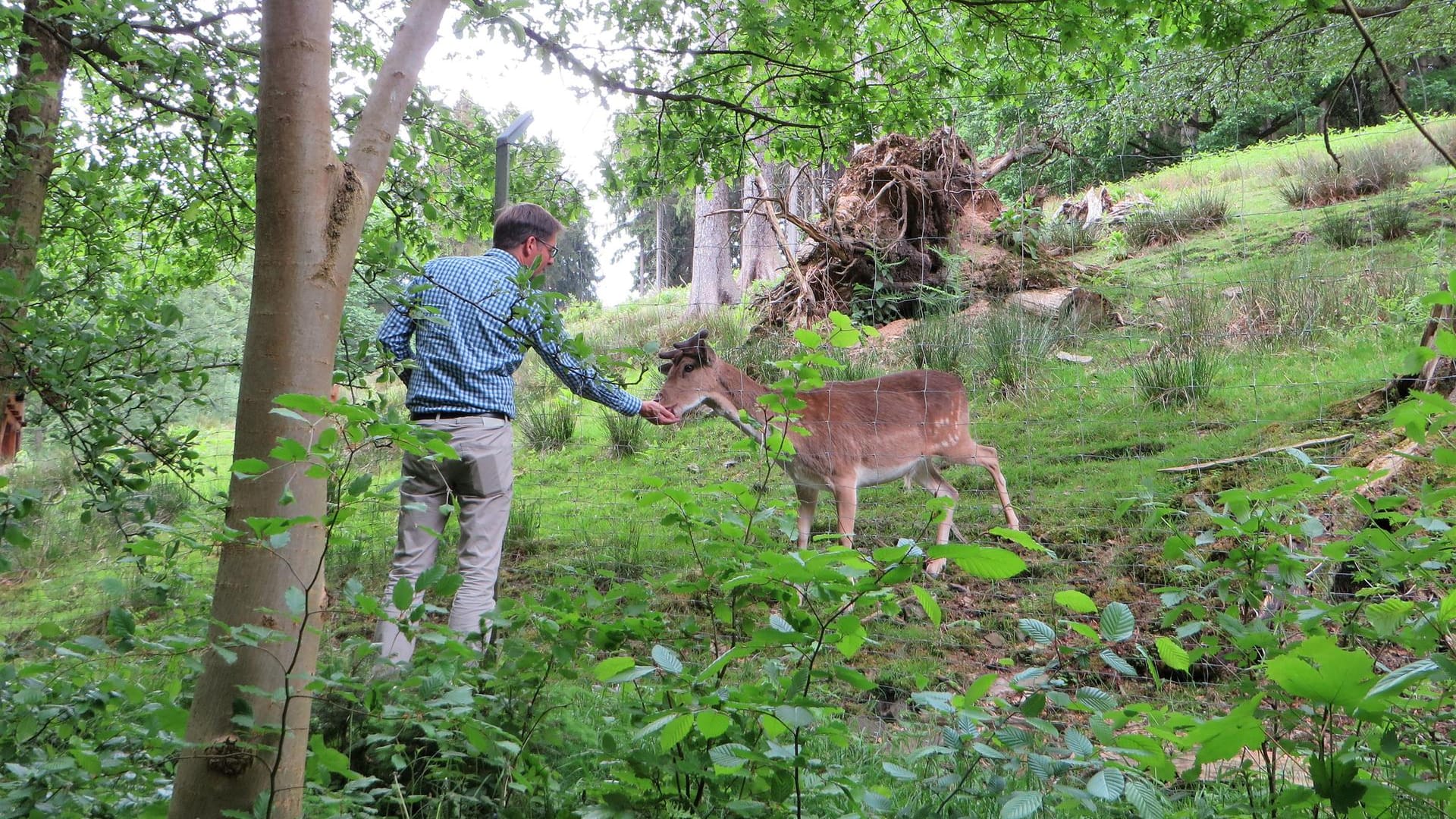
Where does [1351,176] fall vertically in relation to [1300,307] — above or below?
above

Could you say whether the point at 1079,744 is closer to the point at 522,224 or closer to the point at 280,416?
the point at 280,416

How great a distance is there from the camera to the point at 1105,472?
6.48m

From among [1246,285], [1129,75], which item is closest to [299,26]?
[1129,75]

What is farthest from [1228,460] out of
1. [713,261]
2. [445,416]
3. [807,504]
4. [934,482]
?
[713,261]

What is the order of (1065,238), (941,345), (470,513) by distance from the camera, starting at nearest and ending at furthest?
(470,513)
(941,345)
(1065,238)

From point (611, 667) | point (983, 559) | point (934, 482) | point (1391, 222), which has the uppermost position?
point (1391, 222)

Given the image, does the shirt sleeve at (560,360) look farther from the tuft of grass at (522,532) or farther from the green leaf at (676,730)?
the tuft of grass at (522,532)

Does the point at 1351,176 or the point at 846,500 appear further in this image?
the point at 1351,176

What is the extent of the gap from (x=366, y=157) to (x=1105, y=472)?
5.62 metres

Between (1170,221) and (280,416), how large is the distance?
11144 millimetres

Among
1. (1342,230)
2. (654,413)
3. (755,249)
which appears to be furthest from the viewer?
(755,249)

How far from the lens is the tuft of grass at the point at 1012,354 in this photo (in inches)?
293

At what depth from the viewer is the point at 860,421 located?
711cm

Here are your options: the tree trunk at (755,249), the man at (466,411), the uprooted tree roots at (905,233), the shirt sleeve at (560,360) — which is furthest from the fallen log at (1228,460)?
the tree trunk at (755,249)
